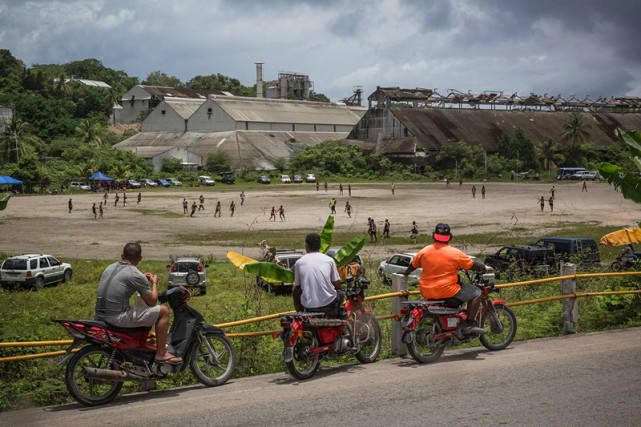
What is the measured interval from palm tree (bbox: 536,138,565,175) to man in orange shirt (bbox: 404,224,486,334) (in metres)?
102

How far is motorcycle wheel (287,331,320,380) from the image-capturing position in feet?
27.1

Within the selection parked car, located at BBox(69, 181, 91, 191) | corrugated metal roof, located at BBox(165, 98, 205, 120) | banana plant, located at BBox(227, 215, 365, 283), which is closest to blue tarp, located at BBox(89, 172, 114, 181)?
parked car, located at BBox(69, 181, 91, 191)

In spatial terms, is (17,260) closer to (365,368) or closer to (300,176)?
(365,368)

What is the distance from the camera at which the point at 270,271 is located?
30.5 ft

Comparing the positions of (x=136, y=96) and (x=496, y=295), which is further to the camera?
(x=136, y=96)

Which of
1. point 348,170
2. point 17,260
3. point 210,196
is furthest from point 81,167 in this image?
point 17,260

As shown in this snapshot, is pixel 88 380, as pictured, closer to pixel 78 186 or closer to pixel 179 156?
pixel 78 186

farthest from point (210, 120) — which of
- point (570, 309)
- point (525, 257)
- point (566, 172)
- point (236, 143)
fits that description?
point (570, 309)

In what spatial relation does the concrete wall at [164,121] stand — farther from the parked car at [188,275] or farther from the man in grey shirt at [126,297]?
the man in grey shirt at [126,297]

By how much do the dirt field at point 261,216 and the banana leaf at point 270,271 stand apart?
22850mm

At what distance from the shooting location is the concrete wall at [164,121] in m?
119

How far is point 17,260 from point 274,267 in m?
19.9

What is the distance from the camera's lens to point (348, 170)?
10256 centimetres

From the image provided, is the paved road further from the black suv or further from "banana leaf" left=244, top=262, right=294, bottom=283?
the black suv
